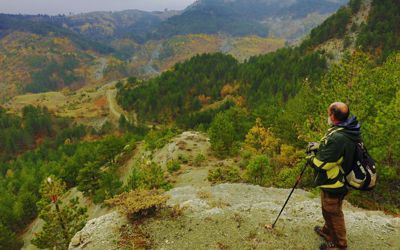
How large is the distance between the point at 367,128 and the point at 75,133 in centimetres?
15494

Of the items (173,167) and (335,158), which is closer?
(335,158)

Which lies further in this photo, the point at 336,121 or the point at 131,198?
the point at 131,198

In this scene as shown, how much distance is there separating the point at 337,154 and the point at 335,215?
7.24ft

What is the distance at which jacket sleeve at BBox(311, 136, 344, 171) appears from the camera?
8.61 m

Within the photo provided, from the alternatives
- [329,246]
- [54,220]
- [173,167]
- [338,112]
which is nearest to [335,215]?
[329,246]

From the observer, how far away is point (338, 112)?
8812 mm

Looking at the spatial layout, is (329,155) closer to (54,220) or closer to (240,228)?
(240,228)

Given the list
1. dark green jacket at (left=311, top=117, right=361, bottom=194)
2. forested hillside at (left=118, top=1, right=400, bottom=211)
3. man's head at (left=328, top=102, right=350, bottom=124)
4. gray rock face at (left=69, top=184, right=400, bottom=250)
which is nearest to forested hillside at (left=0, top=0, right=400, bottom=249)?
forested hillside at (left=118, top=1, right=400, bottom=211)

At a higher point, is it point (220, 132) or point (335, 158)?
point (335, 158)

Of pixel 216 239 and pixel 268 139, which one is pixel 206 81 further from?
pixel 216 239

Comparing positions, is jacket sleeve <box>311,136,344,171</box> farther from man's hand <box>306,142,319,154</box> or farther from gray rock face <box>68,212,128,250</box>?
gray rock face <box>68,212,128,250</box>

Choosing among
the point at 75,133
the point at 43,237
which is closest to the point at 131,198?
the point at 43,237

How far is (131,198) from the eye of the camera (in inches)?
521

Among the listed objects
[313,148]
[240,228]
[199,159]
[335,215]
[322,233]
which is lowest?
[199,159]
